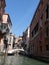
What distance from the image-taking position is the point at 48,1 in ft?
96.9

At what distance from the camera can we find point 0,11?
4588cm

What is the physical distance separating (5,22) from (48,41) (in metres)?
23.5

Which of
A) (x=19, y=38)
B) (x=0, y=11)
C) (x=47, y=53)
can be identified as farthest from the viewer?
(x=19, y=38)

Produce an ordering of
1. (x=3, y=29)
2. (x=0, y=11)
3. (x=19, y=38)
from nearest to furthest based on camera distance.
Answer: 1. (x=0, y=11)
2. (x=3, y=29)
3. (x=19, y=38)

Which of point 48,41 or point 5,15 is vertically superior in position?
point 5,15

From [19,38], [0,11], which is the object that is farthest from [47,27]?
[19,38]

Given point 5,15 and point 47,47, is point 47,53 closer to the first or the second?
point 47,47

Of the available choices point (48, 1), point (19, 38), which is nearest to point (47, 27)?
point (48, 1)

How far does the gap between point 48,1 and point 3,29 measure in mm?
21319

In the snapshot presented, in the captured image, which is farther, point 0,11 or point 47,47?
point 0,11

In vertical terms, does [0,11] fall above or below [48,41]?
above

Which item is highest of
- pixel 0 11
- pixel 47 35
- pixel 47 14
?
pixel 0 11

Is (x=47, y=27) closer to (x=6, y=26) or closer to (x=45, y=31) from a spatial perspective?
(x=45, y=31)

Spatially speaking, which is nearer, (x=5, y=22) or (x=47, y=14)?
(x=47, y=14)
